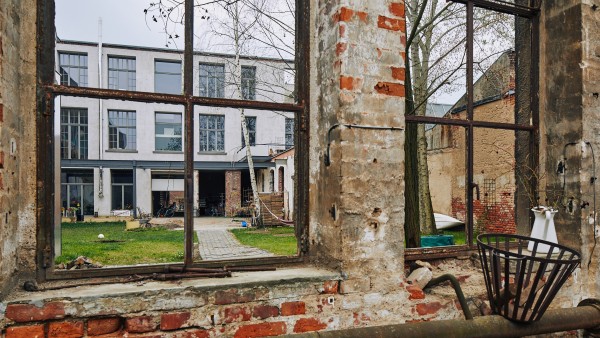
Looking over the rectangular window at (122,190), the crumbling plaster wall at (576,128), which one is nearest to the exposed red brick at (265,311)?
the crumbling plaster wall at (576,128)

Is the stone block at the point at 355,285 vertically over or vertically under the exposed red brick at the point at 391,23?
under

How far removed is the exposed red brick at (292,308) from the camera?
176cm

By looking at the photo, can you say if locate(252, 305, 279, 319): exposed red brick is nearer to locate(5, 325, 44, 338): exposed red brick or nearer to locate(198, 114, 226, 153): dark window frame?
locate(5, 325, 44, 338): exposed red brick

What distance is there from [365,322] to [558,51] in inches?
79.4

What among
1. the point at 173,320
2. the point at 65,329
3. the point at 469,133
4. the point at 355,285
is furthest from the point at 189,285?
the point at 469,133

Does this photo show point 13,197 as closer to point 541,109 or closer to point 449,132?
point 541,109

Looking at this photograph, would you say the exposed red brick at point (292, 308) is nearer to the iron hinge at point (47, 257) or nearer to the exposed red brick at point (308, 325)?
the exposed red brick at point (308, 325)

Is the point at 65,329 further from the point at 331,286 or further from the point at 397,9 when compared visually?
the point at 397,9

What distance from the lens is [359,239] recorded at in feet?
6.08

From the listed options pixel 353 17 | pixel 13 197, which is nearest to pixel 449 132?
pixel 353 17

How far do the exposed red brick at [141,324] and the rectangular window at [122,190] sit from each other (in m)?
21.9

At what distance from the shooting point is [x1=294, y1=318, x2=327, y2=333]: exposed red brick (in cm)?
178

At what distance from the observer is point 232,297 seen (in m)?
1.68

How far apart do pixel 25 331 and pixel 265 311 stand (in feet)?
2.94
